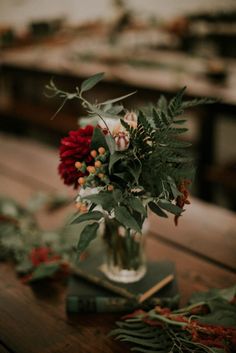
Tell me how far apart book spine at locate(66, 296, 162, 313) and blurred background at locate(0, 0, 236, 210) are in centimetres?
144

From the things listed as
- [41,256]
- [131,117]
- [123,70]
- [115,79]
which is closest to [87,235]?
[131,117]

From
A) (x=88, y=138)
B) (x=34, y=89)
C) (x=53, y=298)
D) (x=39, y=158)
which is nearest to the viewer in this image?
(x=88, y=138)

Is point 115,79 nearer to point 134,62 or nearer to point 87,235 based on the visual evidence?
point 134,62

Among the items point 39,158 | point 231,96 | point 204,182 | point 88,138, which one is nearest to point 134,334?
point 88,138

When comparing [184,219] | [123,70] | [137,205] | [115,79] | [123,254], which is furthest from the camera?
[123,70]

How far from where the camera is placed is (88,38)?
3965 mm

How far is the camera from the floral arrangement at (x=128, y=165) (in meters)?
0.91

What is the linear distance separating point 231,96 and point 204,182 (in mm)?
626

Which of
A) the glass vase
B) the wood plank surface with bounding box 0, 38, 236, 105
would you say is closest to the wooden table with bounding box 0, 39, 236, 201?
the wood plank surface with bounding box 0, 38, 236, 105

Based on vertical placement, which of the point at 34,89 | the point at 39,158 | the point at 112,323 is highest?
the point at 112,323

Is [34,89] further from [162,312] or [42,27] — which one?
[162,312]

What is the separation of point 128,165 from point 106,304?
37cm

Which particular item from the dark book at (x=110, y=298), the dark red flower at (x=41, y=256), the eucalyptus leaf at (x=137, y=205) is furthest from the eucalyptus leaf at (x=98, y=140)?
the dark red flower at (x=41, y=256)

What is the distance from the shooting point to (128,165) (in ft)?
3.08
